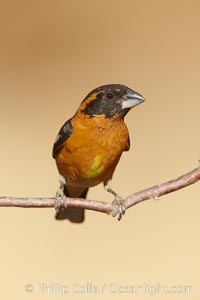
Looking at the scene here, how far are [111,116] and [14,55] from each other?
136 centimetres

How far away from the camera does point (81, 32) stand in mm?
3559

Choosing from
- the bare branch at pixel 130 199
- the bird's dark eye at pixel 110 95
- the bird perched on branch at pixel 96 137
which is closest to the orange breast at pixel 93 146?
the bird perched on branch at pixel 96 137

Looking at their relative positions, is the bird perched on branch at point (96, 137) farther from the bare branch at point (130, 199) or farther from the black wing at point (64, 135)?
the bare branch at point (130, 199)

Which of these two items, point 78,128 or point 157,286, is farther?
point 157,286

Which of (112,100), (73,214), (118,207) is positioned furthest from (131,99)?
(73,214)

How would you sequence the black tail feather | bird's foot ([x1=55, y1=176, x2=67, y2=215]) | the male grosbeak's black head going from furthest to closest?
the black tail feather
the male grosbeak's black head
bird's foot ([x1=55, y1=176, x2=67, y2=215])

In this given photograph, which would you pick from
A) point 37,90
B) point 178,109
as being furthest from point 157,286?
point 37,90

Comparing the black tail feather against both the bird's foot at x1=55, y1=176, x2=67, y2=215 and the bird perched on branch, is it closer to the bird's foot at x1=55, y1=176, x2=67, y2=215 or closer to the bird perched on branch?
the bird's foot at x1=55, y1=176, x2=67, y2=215

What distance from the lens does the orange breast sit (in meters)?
2.43

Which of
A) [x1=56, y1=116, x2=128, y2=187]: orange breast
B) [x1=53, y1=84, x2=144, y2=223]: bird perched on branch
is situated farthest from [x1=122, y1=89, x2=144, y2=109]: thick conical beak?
[x1=56, y1=116, x2=128, y2=187]: orange breast

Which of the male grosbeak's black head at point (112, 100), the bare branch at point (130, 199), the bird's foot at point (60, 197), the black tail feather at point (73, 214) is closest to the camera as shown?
A: the bare branch at point (130, 199)

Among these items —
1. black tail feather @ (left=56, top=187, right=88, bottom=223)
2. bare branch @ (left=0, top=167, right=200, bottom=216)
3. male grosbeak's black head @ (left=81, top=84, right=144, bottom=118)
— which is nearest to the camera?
bare branch @ (left=0, top=167, right=200, bottom=216)

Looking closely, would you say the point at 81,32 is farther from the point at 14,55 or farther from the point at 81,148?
the point at 81,148

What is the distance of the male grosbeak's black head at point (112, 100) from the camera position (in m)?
2.26
